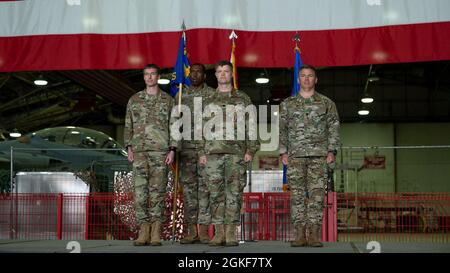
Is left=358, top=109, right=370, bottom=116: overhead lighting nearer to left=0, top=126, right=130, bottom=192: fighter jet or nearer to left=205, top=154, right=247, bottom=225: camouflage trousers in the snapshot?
left=0, top=126, right=130, bottom=192: fighter jet

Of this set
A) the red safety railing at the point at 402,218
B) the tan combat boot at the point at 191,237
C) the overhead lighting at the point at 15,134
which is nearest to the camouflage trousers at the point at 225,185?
the tan combat boot at the point at 191,237

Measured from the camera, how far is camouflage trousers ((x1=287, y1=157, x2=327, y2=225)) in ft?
19.0

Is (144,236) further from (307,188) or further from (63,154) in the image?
(63,154)

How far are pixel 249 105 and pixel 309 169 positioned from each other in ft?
2.73

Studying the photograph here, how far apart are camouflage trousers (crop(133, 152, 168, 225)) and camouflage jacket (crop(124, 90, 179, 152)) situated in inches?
3.8

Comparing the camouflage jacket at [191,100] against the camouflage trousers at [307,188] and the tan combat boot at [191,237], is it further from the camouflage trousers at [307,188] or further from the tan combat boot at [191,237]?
the camouflage trousers at [307,188]

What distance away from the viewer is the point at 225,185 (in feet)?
19.5

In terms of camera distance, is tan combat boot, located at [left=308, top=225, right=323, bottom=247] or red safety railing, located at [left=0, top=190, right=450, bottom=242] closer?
tan combat boot, located at [left=308, top=225, right=323, bottom=247]

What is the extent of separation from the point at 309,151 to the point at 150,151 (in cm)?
149

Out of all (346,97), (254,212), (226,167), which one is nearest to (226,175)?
(226,167)

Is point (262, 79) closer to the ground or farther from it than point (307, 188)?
farther from it

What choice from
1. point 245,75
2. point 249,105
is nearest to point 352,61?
point 249,105

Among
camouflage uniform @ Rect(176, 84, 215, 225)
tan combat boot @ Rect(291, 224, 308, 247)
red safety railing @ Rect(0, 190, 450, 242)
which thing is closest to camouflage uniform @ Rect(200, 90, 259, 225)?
camouflage uniform @ Rect(176, 84, 215, 225)

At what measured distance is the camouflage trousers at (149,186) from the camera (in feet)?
19.6
